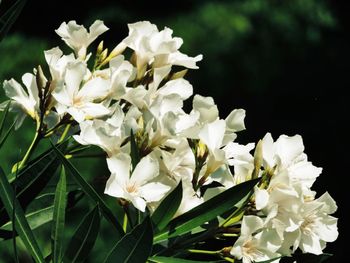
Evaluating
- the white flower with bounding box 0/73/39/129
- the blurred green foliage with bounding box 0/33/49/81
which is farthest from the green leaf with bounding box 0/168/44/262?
the blurred green foliage with bounding box 0/33/49/81

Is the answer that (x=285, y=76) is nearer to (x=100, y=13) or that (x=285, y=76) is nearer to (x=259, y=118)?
(x=259, y=118)

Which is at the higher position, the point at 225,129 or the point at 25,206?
the point at 225,129

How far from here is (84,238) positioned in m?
1.00

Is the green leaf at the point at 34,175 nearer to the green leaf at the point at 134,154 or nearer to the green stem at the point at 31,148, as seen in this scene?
the green stem at the point at 31,148

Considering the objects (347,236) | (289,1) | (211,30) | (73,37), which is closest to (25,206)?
(73,37)

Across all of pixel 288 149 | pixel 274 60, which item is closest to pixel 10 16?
pixel 288 149

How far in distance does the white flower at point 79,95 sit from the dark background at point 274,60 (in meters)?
2.42

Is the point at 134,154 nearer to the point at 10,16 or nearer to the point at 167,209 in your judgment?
the point at 167,209

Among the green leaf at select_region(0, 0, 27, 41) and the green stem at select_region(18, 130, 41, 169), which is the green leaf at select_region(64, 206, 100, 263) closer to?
the green stem at select_region(18, 130, 41, 169)

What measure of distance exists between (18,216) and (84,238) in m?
0.08

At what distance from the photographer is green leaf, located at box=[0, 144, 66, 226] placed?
1.11m

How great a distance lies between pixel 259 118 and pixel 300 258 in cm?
290

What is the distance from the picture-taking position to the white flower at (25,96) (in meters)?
1.09

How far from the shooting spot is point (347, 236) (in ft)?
11.8
